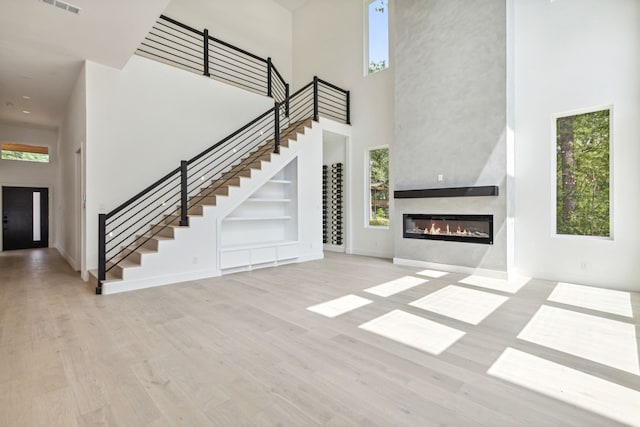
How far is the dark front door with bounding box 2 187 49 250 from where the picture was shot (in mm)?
8856

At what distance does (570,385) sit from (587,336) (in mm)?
1098

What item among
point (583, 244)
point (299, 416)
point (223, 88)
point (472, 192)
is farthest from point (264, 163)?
point (583, 244)

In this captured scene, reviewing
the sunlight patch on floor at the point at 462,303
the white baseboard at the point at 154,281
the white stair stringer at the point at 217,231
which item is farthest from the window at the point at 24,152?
the sunlight patch on floor at the point at 462,303

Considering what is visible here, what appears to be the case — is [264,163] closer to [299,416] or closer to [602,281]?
[299,416]

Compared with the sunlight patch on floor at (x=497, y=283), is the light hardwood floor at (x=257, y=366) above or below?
below

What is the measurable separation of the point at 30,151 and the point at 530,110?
1253 centimetres

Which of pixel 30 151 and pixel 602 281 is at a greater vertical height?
pixel 30 151

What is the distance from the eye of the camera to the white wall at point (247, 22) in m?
7.79

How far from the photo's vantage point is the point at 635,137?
4172mm

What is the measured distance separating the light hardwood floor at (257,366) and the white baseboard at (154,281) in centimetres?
22

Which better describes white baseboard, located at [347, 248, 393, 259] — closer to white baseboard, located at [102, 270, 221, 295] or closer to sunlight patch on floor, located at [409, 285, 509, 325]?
sunlight patch on floor, located at [409, 285, 509, 325]

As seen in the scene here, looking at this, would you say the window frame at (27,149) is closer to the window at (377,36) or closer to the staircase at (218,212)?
the staircase at (218,212)

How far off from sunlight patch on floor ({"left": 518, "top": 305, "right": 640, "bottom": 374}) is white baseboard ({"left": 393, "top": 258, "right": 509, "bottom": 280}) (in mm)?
1567

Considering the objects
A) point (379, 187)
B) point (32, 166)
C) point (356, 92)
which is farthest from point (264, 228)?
point (32, 166)
